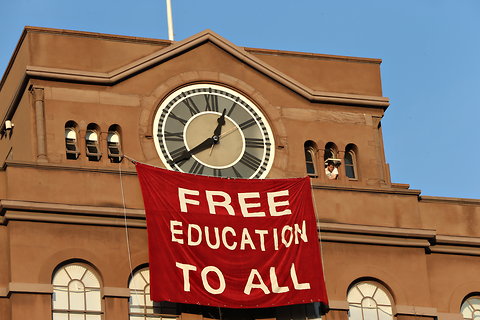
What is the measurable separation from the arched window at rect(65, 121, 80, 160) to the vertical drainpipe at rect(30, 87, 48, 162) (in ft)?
2.28

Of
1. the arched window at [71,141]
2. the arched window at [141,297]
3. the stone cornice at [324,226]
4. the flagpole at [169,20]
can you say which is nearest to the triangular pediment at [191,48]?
the arched window at [71,141]

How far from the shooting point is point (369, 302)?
59469 millimetres

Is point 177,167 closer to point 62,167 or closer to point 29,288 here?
point 62,167

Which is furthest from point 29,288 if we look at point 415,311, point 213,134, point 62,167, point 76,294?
point 415,311

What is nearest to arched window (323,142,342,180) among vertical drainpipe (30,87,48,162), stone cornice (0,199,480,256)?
stone cornice (0,199,480,256)

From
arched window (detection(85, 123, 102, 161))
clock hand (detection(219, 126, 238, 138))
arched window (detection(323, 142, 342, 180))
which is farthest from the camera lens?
arched window (detection(323, 142, 342, 180))

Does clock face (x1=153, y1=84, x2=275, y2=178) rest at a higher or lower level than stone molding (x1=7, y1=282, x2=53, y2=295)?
higher

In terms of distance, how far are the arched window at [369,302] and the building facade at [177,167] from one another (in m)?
0.04

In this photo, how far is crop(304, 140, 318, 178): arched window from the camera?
201ft

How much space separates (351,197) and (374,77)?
4631 mm

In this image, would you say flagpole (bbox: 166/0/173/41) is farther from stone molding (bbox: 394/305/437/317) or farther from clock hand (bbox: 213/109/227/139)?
stone molding (bbox: 394/305/437/317)

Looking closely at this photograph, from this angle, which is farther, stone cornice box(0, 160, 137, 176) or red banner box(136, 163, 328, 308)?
stone cornice box(0, 160, 137, 176)

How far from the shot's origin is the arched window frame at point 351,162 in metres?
61.8

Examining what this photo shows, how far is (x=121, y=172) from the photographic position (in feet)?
192
